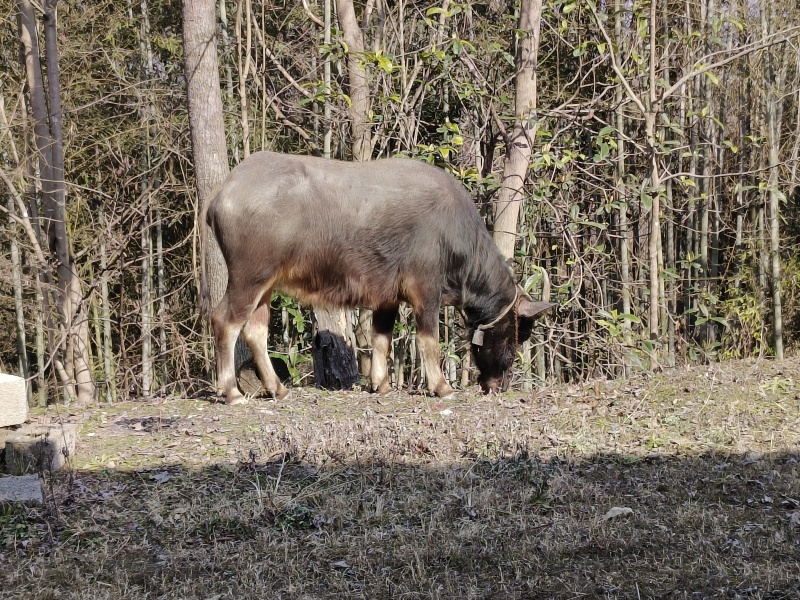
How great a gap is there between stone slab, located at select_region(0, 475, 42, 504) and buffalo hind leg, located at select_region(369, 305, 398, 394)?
3.24 meters

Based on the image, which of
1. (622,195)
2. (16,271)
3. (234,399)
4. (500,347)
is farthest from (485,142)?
(16,271)

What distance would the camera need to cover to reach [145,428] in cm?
546

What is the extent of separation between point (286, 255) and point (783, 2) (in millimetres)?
6411

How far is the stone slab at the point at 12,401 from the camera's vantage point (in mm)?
5070

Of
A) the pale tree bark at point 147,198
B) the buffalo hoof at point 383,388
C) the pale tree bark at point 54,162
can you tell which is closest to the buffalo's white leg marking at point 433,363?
the buffalo hoof at point 383,388

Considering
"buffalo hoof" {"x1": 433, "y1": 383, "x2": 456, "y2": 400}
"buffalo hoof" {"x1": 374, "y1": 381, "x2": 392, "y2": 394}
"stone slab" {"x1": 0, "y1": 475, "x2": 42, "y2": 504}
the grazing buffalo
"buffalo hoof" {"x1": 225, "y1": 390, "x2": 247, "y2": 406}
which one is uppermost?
the grazing buffalo

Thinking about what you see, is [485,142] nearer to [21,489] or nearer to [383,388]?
[383,388]

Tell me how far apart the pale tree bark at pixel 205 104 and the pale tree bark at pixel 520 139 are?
2.51 meters

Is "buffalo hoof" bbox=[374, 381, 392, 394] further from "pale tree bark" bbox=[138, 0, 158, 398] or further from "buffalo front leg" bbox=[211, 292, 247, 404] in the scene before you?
"pale tree bark" bbox=[138, 0, 158, 398]

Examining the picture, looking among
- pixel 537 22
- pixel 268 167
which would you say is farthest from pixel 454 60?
pixel 268 167

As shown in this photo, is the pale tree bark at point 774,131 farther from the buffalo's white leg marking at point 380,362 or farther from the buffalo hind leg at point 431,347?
the buffalo's white leg marking at point 380,362

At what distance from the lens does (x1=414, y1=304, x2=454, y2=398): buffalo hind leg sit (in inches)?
260

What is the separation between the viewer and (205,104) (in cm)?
708

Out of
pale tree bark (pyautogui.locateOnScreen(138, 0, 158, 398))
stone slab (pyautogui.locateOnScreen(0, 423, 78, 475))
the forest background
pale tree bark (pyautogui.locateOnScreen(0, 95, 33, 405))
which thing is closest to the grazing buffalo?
the forest background
